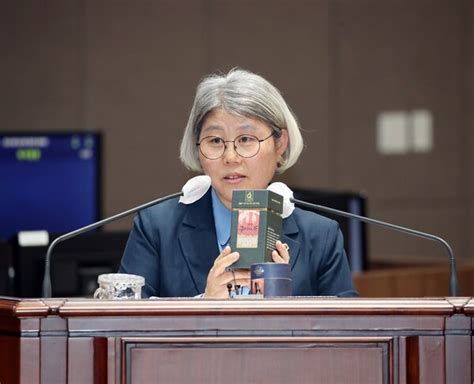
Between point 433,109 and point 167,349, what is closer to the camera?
point 167,349

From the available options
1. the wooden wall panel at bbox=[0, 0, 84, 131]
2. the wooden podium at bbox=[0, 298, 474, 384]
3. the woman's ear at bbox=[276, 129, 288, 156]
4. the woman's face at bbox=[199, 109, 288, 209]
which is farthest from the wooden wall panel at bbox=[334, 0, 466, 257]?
the wooden podium at bbox=[0, 298, 474, 384]

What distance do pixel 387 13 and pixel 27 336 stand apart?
20.0ft

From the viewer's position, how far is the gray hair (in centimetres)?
299

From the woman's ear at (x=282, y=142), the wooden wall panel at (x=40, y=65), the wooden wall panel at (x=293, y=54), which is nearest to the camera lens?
the woman's ear at (x=282, y=142)

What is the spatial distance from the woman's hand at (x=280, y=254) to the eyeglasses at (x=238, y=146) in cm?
33

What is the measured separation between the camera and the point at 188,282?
9.73 feet

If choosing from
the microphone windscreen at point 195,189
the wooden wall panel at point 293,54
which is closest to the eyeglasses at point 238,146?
the microphone windscreen at point 195,189

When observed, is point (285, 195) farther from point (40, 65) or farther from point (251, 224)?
point (40, 65)

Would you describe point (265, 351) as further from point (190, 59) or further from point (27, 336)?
point (190, 59)

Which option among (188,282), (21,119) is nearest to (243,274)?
(188,282)

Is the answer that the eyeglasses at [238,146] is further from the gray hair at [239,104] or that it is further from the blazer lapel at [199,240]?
the blazer lapel at [199,240]

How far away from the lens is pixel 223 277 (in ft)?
8.72

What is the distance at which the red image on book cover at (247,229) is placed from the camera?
8.79ft

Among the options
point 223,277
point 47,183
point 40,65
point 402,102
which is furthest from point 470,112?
point 223,277
